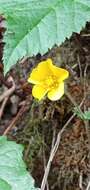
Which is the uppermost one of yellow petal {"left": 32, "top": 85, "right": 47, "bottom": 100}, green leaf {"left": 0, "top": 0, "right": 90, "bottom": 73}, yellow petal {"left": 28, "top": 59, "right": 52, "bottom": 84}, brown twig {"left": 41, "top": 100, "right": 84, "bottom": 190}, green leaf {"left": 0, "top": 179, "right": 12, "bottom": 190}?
green leaf {"left": 0, "top": 0, "right": 90, "bottom": 73}

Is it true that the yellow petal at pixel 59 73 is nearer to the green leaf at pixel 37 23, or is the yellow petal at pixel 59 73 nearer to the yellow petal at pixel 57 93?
the yellow petal at pixel 57 93

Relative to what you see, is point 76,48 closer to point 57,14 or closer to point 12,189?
point 57,14

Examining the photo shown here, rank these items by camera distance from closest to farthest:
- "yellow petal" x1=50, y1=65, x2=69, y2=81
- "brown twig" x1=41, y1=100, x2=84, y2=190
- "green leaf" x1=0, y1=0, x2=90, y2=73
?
1. "green leaf" x1=0, y1=0, x2=90, y2=73
2. "yellow petal" x1=50, y1=65, x2=69, y2=81
3. "brown twig" x1=41, y1=100, x2=84, y2=190

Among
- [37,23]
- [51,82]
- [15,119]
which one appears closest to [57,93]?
[51,82]

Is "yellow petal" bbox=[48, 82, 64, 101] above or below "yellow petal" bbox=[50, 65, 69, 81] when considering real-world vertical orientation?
below

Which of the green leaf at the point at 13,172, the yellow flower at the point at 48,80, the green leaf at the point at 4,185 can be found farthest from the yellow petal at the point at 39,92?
the green leaf at the point at 4,185

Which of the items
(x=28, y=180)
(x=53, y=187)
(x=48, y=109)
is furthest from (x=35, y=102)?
(x=28, y=180)

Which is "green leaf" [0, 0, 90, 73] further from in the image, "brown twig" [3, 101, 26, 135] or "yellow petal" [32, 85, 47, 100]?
"brown twig" [3, 101, 26, 135]

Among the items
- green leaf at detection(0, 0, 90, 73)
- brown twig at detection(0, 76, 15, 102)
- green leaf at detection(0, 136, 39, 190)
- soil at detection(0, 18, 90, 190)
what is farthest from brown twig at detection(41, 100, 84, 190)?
green leaf at detection(0, 0, 90, 73)
